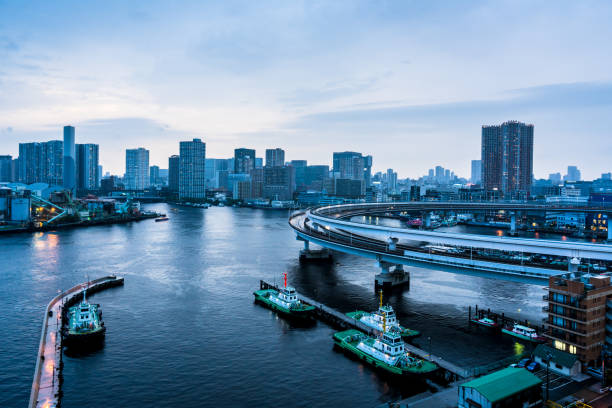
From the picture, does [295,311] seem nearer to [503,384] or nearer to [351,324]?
[351,324]

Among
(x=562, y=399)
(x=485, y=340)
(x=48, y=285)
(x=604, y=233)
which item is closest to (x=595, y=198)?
(x=604, y=233)

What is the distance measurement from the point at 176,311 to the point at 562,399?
2748cm

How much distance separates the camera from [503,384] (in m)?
18.9

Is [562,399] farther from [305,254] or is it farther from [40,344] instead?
[305,254]

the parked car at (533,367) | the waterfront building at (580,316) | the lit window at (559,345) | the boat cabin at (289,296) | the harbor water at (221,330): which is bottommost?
the harbor water at (221,330)

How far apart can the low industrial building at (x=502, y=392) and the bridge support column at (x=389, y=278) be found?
22673mm

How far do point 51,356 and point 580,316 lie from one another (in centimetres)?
2872

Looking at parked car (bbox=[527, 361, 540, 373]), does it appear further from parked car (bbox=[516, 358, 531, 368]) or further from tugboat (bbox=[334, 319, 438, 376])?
tugboat (bbox=[334, 319, 438, 376])

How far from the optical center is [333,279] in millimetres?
47094

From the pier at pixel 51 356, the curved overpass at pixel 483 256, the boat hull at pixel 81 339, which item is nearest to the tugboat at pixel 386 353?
the curved overpass at pixel 483 256

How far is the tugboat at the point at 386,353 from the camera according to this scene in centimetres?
2390

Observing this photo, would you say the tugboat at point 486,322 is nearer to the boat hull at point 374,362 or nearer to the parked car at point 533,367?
the parked car at point 533,367

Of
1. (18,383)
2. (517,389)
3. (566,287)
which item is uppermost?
(566,287)

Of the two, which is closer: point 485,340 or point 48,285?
point 485,340
